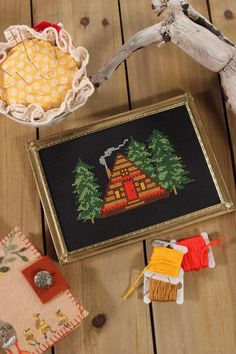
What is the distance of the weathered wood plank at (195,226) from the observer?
788mm

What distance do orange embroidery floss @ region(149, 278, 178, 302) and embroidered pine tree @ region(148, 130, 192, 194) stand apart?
0.57ft

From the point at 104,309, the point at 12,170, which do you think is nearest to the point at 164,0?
the point at 12,170

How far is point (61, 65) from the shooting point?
75cm

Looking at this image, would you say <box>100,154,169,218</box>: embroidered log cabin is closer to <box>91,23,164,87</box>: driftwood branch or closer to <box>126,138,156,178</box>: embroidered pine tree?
<box>126,138,156,178</box>: embroidered pine tree

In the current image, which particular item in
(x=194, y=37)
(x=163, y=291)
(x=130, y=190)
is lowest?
(x=163, y=291)

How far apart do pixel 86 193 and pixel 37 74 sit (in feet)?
0.78

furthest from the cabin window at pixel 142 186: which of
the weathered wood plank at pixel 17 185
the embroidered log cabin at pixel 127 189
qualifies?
the weathered wood plank at pixel 17 185

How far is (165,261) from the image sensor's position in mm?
788

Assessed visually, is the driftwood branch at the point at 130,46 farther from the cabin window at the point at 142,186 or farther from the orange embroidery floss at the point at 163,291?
the orange embroidery floss at the point at 163,291

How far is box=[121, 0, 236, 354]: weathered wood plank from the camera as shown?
2.59ft

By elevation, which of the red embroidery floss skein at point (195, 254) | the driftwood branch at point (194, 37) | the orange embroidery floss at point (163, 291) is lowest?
the orange embroidery floss at point (163, 291)

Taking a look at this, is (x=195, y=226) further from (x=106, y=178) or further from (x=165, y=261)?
(x=106, y=178)

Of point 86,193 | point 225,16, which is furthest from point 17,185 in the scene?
point 225,16

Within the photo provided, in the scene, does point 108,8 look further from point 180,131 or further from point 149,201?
point 149,201
